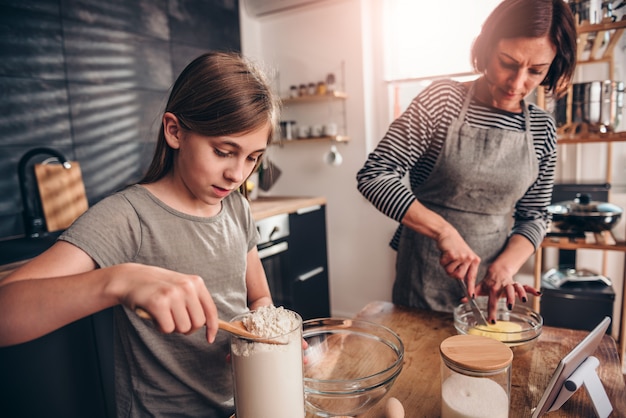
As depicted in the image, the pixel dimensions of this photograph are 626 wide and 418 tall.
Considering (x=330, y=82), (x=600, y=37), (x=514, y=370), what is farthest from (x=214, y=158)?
(x=330, y=82)

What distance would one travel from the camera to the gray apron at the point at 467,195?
1.24m

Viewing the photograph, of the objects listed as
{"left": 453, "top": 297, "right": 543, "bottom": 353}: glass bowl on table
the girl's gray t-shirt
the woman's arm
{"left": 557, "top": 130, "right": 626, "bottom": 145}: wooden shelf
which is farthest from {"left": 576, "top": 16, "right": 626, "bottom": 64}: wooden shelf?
the girl's gray t-shirt

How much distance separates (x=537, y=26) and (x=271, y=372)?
1.00 meters

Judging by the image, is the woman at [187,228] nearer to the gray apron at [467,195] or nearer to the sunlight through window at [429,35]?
the gray apron at [467,195]

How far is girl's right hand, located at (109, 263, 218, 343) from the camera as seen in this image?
51 cm

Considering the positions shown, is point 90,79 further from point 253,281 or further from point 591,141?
point 591,141

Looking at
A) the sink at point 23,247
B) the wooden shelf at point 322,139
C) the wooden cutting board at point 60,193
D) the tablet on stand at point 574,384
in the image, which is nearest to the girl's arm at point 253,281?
the tablet on stand at point 574,384

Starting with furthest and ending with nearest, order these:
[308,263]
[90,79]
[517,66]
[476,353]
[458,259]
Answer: [308,263]
[90,79]
[517,66]
[458,259]
[476,353]

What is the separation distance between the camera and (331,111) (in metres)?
3.09

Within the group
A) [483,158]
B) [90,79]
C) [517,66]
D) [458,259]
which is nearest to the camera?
[458,259]

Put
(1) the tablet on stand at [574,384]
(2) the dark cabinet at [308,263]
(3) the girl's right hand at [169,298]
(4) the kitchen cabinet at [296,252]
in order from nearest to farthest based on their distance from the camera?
(3) the girl's right hand at [169,298] → (1) the tablet on stand at [574,384] → (4) the kitchen cabinet at [296,252] → (2) the dark cabinet at [308,263]

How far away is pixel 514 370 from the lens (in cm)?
79

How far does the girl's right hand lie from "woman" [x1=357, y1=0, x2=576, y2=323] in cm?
67

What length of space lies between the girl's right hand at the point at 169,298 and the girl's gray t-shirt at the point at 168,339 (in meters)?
0.28
